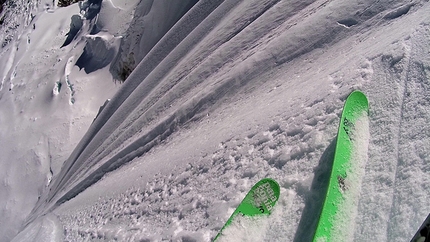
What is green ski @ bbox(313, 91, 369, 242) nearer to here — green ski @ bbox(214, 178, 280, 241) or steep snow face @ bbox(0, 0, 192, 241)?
green ski @ bbox(214, 178, 280, 241)

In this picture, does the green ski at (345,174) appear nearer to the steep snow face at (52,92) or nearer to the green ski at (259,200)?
the green ski at (259,200)

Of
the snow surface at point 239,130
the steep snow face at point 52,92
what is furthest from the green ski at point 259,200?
the steep snow face at point 52,92

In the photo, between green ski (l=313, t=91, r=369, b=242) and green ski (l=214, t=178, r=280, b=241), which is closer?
green ski (l=313, t=91, r=369, b=242)

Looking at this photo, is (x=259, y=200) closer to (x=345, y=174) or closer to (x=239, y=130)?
(x=345, y=174)

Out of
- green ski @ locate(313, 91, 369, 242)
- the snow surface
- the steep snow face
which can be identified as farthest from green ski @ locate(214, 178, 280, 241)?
the steep snow face

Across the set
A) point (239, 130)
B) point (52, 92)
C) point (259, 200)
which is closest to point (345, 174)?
point (259, 200)
